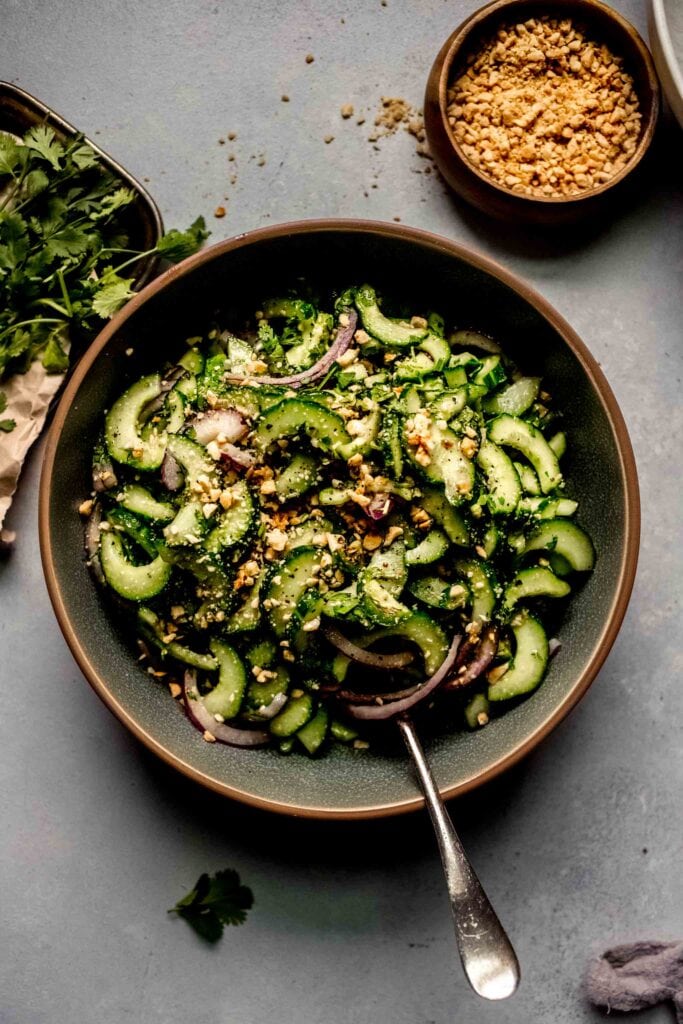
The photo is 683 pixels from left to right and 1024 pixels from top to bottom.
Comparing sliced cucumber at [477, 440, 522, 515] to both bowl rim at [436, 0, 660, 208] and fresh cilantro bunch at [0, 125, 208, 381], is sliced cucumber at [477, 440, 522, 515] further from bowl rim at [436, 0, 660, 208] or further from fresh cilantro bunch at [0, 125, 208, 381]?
fresh cilantro bunch at [0, 125, 208, 381]

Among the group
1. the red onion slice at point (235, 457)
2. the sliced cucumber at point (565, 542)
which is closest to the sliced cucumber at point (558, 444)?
the sliced cucumber at point (565, 542)

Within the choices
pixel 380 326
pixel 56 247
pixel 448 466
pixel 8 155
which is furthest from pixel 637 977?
pixel 8 155

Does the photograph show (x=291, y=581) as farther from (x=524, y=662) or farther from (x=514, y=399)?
(x=514, y=399)

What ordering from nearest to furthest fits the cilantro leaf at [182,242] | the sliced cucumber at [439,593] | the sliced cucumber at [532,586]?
the sliced cucumber at [439,593]
the sliced cucumber at [532,586]
the cilantro leaf at [182,242]

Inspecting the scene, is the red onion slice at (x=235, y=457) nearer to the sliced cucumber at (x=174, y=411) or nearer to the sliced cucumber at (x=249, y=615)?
the sliced cucumber at (x=174, y=411)

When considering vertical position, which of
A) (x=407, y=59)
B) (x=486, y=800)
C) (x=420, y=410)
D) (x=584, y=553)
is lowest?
(x=486, y=800)

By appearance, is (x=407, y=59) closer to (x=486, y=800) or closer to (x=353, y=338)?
(x=353, y=338)

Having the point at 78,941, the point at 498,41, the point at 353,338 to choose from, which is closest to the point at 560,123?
the point at 498,41
